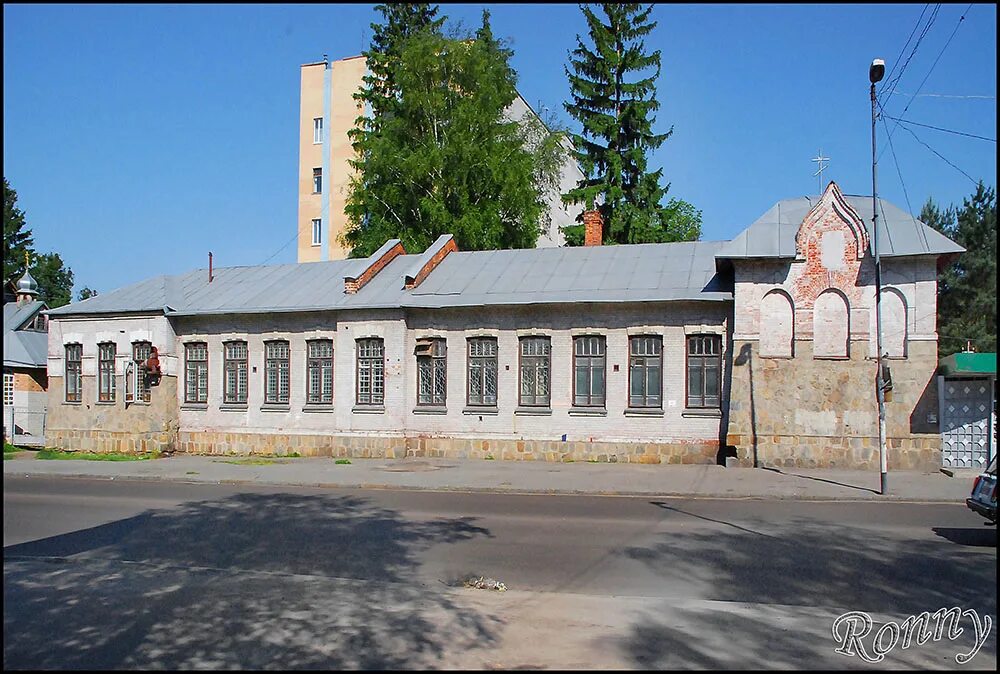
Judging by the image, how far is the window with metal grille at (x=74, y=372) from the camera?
2909 centimetres

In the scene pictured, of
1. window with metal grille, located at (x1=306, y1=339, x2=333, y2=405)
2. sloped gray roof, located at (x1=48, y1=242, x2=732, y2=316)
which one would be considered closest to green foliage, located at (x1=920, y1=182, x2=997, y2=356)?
sloped gray roof, located at (x1=48, y1=242, x2=732, y2=316)

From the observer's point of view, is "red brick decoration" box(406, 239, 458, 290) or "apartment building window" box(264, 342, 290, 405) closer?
"red brick decoration" box(406, 239, 458, 290)

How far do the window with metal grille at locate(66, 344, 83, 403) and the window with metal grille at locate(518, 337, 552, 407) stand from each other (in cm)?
1571

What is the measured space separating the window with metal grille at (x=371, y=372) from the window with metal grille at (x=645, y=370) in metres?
7.59

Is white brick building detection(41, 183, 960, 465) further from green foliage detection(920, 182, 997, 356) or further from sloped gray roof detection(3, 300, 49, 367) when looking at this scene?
sloped gray roof detection(3, 300, 49, 367)

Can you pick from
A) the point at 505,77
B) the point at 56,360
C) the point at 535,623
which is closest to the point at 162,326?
the point at 56,360

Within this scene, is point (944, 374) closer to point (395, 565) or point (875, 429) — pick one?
point (875, 429)

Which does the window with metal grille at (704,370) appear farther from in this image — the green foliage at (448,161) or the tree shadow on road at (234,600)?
the green foliage at (448,161)

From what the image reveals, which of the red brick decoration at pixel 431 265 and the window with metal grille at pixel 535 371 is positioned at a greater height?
the red brick decoration at pixel 431 265

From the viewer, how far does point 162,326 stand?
2831 centimetres

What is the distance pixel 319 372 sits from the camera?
1054 inches

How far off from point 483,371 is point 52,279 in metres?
58.4

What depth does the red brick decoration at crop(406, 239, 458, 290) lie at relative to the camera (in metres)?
26.5

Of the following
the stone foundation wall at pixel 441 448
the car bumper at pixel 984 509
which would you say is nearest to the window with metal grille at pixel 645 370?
the stone foundation wall at pixel 441 448
